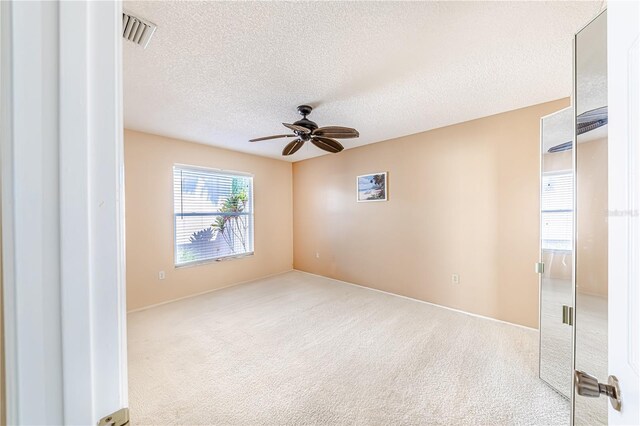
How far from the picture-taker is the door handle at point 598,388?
586mm

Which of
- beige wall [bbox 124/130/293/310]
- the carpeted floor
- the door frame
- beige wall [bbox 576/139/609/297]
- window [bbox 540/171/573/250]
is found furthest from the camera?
beige wall [bbox 124/130/293/310]

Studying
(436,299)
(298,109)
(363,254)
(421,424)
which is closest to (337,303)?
(363,254)

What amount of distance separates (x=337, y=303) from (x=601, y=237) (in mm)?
Result: 2958

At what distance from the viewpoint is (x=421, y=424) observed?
60.1 inches

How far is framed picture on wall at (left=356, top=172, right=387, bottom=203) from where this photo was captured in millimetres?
3936

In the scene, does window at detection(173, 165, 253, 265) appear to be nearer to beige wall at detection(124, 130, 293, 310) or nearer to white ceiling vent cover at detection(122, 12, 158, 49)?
beige wall at detection(124, 130, 293, 310)

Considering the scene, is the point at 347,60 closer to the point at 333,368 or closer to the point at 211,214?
the point at 333,368

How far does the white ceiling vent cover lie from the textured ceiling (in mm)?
50

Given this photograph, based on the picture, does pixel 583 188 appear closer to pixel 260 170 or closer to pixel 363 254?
pixel 363 254

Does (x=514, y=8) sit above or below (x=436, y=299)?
above

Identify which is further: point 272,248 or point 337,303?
point 272,248

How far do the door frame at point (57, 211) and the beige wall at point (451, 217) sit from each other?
3.45 metres

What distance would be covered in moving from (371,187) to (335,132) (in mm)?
1911

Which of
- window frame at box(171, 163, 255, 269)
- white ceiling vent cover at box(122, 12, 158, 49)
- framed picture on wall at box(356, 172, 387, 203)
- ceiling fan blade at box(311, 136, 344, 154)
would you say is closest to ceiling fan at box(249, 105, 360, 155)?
ceiling fan blade at box(311, 136, 344, 154)
